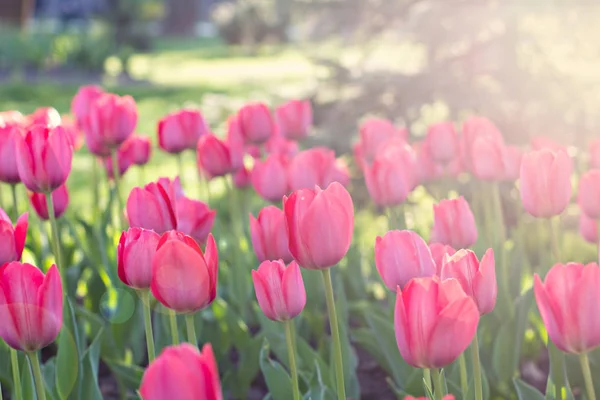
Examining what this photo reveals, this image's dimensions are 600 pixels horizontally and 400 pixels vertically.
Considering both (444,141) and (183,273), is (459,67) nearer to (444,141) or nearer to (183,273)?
(444,141)

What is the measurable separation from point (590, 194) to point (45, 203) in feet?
4.47

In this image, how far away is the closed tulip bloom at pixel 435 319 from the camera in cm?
110

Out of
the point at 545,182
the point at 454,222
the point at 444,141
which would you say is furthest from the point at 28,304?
the point at 444,141

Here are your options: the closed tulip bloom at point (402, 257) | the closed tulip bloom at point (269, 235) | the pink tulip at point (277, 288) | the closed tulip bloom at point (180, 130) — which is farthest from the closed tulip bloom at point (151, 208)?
the closed tulip bloom at point (180, 130)

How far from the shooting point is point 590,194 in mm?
1950

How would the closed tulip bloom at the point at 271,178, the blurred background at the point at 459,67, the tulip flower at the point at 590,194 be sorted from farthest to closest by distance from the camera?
the blurred background at the point at 459,67
the closed tulip bloom at the point at 271,178
the tulip flower at the point at 590,194

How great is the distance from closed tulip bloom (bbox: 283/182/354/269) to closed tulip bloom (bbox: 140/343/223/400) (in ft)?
1.43

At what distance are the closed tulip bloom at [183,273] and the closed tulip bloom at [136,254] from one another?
0.40 feet

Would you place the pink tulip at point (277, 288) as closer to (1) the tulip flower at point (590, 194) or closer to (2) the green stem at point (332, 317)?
(2) the green stem at point (332, 317)

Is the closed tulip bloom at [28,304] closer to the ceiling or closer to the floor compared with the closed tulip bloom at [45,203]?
closer to the floor

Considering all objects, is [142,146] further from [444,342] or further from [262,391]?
[444,342]

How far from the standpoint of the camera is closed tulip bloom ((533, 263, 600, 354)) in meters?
1.20

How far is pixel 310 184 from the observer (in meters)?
2.17

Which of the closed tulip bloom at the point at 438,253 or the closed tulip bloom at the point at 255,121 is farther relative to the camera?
the closed tulip bloom at the point at 255,121
